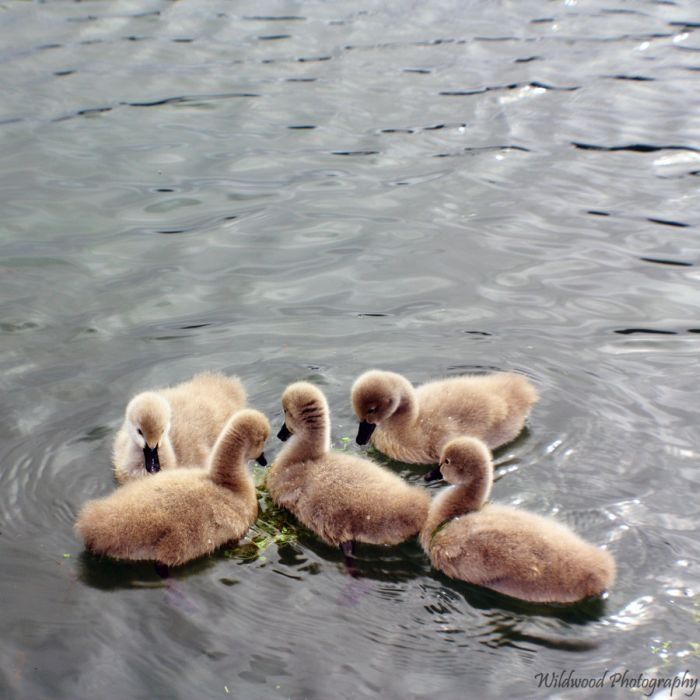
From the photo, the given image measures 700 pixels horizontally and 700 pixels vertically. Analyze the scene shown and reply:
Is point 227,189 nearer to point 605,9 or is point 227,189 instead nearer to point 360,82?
point 360,82

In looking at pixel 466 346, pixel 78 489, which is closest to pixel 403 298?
pixel 466 346

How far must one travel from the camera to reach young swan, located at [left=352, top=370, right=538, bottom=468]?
5.64 metres

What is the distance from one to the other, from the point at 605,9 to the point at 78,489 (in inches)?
428

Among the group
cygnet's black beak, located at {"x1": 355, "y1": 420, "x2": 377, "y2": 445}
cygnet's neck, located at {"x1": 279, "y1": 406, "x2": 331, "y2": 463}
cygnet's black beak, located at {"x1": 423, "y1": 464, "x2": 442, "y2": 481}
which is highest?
cygnet's neck, located at {"x1": 279, "y1": 406, "x2": 331, "y2": 463}

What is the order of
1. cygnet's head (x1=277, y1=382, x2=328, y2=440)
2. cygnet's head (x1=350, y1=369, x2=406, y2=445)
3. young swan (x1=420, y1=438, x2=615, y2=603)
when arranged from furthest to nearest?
1. cygnet's head (x1=350, y1=369, x2=406, y2=445)
2. cygnet's head (x1=277, y1=382, x2=328, y2=440)
3. young swan (x1=420, y1=438, x2=615, y2=603)

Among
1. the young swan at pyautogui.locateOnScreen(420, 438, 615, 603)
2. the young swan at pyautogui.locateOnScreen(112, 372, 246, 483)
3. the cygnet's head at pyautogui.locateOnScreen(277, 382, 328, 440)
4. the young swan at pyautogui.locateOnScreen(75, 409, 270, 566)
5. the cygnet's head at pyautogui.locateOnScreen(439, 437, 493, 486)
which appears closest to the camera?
the young swan at pyautogui.locateOnScreen(420, 438, 615, 603)

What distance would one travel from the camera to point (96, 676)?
411cm

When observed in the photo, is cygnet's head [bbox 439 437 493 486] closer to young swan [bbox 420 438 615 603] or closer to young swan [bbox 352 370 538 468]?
young swan [bbox 420 438 615 603]

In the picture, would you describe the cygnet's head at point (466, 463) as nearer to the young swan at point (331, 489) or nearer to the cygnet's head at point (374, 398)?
the young swan at point (331, 489)

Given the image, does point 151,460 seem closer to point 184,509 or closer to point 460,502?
point 184,509

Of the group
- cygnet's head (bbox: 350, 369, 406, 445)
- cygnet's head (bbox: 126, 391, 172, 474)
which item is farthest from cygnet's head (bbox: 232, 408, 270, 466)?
cygnet's head (bbox: 350, 369, 406, 445)

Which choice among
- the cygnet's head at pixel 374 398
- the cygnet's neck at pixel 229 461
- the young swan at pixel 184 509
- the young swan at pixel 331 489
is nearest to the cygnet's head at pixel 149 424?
the young swan at pixel 184 509

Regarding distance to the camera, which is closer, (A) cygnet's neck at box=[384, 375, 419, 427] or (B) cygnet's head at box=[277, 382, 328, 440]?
(B) cygnet's head at box=[277, 382, 328, 440]

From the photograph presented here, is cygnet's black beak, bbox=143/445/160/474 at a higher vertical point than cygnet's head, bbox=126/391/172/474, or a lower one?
lower
